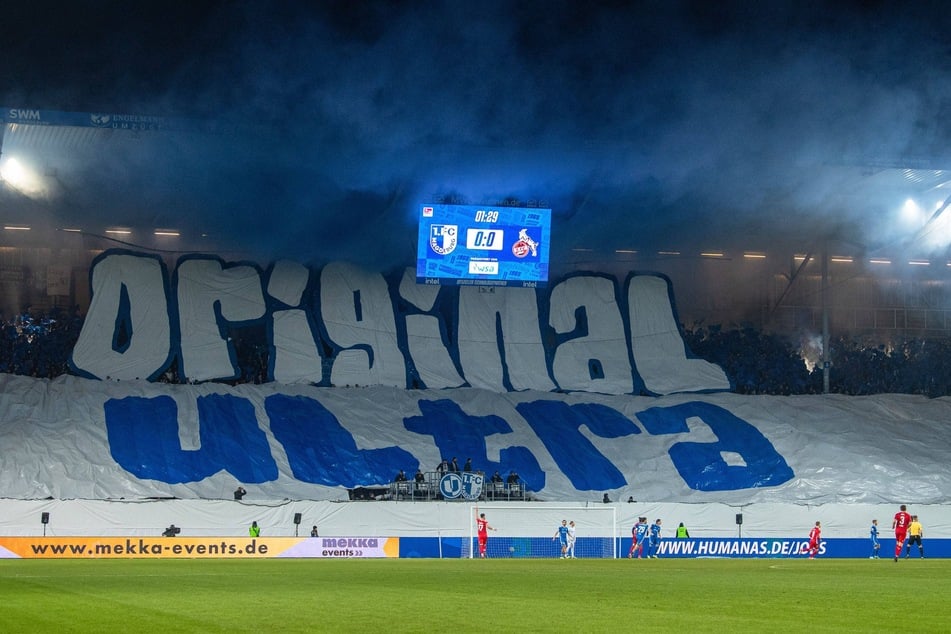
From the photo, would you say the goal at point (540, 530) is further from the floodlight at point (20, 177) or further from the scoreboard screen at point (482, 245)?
the floodlight at point (20, 177)

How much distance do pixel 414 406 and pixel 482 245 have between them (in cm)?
633

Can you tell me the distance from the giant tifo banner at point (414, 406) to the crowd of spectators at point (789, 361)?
2.36 feet

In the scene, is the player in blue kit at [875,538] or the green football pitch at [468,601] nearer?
the green football pitch at [468,601]

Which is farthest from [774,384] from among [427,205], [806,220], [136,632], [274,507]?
[136,632]

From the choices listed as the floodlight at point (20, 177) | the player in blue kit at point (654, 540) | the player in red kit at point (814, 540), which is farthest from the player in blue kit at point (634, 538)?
the floodlight at point (20, 177)

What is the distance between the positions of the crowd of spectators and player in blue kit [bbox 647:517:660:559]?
13757 mm

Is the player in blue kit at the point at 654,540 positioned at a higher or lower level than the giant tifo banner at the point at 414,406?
lower

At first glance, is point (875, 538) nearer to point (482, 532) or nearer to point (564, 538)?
point (564, 538)

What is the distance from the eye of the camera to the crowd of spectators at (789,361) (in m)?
46.5

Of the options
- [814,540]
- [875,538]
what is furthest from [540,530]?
[875,538]

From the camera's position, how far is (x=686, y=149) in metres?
41.4

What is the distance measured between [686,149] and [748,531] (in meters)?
12.8

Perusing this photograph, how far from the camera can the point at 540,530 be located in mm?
36219

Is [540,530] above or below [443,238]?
below
